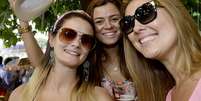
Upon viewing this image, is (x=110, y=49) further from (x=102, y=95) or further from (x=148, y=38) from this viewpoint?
(x=148, y=38)

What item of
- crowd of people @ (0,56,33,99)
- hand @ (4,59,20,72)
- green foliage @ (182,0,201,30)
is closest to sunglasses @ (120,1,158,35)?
green foliage @ (182,0,201,30)

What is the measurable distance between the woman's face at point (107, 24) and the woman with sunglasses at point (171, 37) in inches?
29.3

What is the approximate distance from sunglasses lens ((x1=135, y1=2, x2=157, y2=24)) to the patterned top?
88cm

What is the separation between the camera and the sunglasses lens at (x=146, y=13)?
7.79 feet

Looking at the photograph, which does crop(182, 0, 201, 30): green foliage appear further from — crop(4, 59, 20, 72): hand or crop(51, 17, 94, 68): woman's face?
crop(4, 59, 20, 72): hand

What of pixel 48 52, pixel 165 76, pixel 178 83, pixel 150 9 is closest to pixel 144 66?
pixel 165 76

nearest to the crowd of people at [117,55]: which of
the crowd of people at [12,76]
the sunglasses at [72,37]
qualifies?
the sunglasses at [72,37]

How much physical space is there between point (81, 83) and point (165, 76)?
616mm

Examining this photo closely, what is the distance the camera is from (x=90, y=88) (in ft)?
9.66

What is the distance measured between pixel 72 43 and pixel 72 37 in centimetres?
4

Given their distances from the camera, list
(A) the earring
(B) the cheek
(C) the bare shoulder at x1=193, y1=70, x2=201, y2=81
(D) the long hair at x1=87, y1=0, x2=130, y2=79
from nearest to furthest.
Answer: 1. (C) the bare shoulder at x1=193, y1=70, x2=201, y2=81
2. (B) the cheek
3. (A) the earring
4. (D) the long hair at x1=87, y1=0, x2=130, y2=79

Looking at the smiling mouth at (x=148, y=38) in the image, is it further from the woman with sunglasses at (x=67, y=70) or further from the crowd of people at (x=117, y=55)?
the woman with sunglasses at (x=67, y=70)

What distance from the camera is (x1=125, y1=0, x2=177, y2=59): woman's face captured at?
233 centimetres

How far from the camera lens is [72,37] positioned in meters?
2.91
